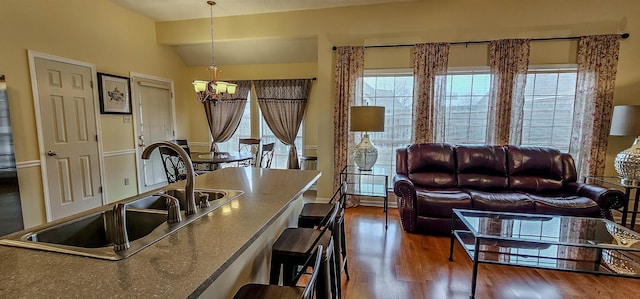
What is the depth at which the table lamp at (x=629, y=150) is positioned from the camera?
3078mm

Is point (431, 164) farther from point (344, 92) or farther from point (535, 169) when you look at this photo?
point (344, 92)

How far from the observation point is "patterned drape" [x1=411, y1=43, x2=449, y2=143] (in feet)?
12.9

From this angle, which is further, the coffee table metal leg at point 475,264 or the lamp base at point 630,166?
the lamp base at point 630,166

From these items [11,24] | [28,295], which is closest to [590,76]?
[28,295]

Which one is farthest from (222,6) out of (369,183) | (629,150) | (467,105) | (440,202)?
(629,150)

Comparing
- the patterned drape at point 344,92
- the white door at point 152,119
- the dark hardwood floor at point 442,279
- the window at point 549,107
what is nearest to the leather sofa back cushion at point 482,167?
the window at point 549,107

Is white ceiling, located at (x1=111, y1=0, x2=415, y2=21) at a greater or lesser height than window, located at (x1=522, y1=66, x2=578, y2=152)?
greater

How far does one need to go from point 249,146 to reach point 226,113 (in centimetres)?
79

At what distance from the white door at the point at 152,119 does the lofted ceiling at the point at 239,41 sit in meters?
0.86

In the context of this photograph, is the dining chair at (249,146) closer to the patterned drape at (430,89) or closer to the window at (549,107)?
the patterned drape at (430,89)

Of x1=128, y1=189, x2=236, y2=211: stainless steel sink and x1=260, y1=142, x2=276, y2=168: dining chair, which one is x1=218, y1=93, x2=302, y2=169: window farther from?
x1=128, y1=189, x2=236, y2=211: stainless steel sink

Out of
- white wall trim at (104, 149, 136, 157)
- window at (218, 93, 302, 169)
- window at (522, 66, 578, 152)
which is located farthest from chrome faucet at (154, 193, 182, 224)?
window at (522, 66, 578, 152)

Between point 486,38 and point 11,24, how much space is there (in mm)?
5633

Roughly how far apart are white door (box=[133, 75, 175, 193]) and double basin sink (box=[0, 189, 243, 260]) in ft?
11.8
